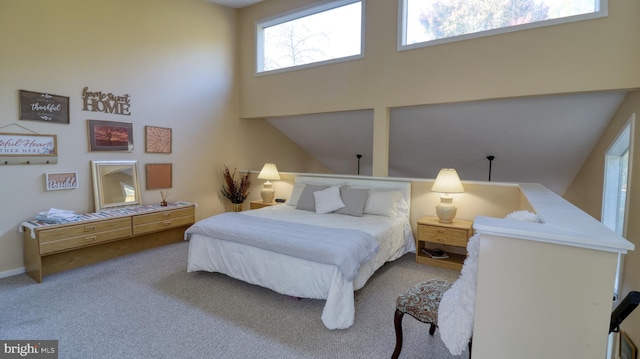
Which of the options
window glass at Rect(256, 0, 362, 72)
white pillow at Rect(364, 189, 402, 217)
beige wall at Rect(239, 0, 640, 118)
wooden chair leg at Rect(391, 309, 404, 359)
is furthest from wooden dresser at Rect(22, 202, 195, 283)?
wooden chair leg at Rect(391, 309, 404, 359)

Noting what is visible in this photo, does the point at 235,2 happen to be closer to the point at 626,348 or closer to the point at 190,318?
the point at 190,318

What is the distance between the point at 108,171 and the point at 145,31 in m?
2.07

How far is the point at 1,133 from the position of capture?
3.12 m

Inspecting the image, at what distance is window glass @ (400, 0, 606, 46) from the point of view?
3.18 meters

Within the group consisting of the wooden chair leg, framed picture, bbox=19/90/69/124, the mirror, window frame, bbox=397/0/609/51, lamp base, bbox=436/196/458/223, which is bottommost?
the wooden chair leg

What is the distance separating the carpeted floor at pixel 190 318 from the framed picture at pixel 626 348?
1.04 m

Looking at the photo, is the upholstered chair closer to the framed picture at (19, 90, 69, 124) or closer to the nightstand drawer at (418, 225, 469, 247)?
the nightstand drawer at (418, 225, 469, 247)

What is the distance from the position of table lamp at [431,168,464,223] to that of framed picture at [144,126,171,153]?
397 centimetres

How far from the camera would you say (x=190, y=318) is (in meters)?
2.44

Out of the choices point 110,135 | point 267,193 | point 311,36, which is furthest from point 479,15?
point 110,135

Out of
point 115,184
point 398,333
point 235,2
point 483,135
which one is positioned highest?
point 235,2

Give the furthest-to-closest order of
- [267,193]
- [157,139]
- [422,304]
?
[267,193] → [157,139] → [422,304]

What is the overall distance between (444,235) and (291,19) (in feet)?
14.2

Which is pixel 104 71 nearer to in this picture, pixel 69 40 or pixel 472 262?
pixel 69 40
